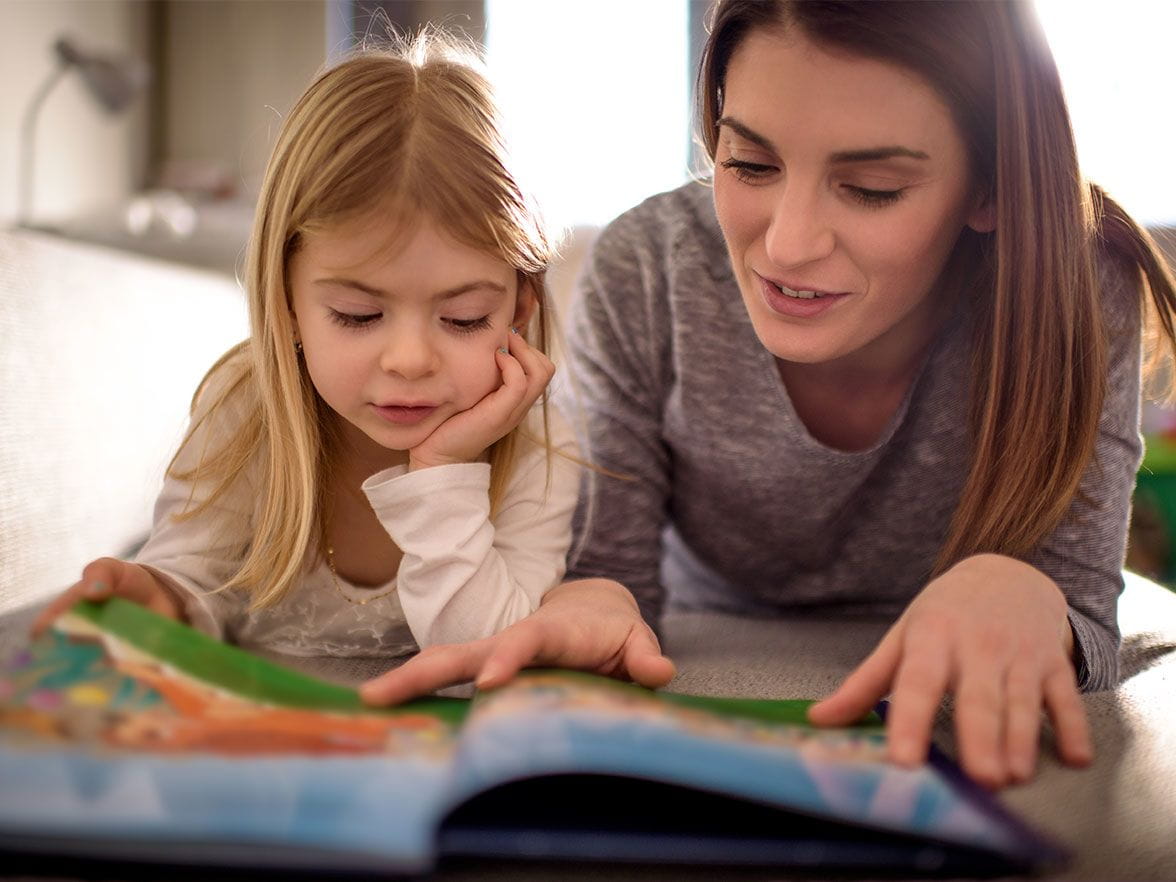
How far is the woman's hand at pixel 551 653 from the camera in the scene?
606 millimetres

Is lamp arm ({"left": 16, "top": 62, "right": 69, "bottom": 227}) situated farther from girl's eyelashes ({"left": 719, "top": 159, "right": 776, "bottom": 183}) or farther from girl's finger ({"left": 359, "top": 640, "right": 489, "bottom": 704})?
girl's finger ({"left": 359, "top": 640, "right": 489, "bottom": 704})

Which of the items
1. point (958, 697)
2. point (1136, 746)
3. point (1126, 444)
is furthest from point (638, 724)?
point (1126, 444)

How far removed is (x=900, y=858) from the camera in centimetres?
46

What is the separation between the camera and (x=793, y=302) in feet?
2.81

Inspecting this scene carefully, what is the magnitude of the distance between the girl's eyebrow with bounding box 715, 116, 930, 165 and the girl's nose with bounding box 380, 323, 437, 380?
28cm

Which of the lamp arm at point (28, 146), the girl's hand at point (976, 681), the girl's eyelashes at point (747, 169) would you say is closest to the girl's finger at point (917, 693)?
the girl's hand at point (976, 681)

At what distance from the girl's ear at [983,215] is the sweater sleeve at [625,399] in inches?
12.4

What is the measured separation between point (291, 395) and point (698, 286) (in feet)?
1.36

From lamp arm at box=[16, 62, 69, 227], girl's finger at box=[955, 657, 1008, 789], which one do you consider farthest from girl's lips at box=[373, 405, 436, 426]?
lamp arm at box=[16, 62, 69, 227]

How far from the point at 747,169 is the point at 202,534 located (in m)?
0.50

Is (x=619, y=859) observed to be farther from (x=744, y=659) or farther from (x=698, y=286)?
(x=698, y=286)

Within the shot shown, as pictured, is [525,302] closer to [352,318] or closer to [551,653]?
[352,318]

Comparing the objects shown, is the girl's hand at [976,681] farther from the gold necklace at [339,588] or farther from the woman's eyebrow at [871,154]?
the gold necklace at [339,588]

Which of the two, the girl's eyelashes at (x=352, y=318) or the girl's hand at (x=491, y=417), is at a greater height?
the girl's eyelashes at (x=352, y=318)
